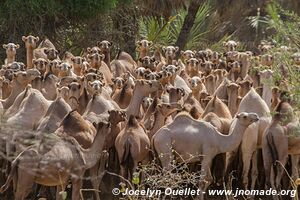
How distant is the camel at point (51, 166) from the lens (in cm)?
1148

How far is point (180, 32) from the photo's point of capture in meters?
25.1

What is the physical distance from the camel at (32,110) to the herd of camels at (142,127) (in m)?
0.01

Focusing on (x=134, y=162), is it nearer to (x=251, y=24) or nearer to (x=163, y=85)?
(x=163, y=85)

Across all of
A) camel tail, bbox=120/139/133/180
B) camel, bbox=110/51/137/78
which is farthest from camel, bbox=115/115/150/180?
Answer: camel, bbox=110/51/137/78

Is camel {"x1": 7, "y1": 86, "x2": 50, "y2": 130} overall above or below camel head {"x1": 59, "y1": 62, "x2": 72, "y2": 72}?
below

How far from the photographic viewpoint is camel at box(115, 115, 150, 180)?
41.6 ft

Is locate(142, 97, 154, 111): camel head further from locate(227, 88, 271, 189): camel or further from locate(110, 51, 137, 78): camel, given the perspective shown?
locate(110, 51, 137, 78): camel

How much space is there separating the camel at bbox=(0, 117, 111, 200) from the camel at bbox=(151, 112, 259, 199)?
1.03 m

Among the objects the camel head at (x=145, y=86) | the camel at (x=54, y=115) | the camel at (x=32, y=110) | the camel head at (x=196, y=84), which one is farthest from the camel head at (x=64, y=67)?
the camel at (x=54, y=115)

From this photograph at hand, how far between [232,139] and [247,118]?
1.02 ft

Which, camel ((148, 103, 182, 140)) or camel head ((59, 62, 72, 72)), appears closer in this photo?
camel ((148, 103, 182, 140))

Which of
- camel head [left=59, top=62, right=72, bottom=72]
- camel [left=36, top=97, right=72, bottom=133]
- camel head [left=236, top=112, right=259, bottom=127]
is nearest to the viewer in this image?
camel head [left=236, top=112, right=259, bottom=127]

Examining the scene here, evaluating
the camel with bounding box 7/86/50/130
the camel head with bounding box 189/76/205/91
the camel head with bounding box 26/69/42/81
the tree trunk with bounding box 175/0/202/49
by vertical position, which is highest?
the tree trunk with bounding box 175/0/202/49

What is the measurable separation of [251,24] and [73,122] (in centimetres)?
1852
